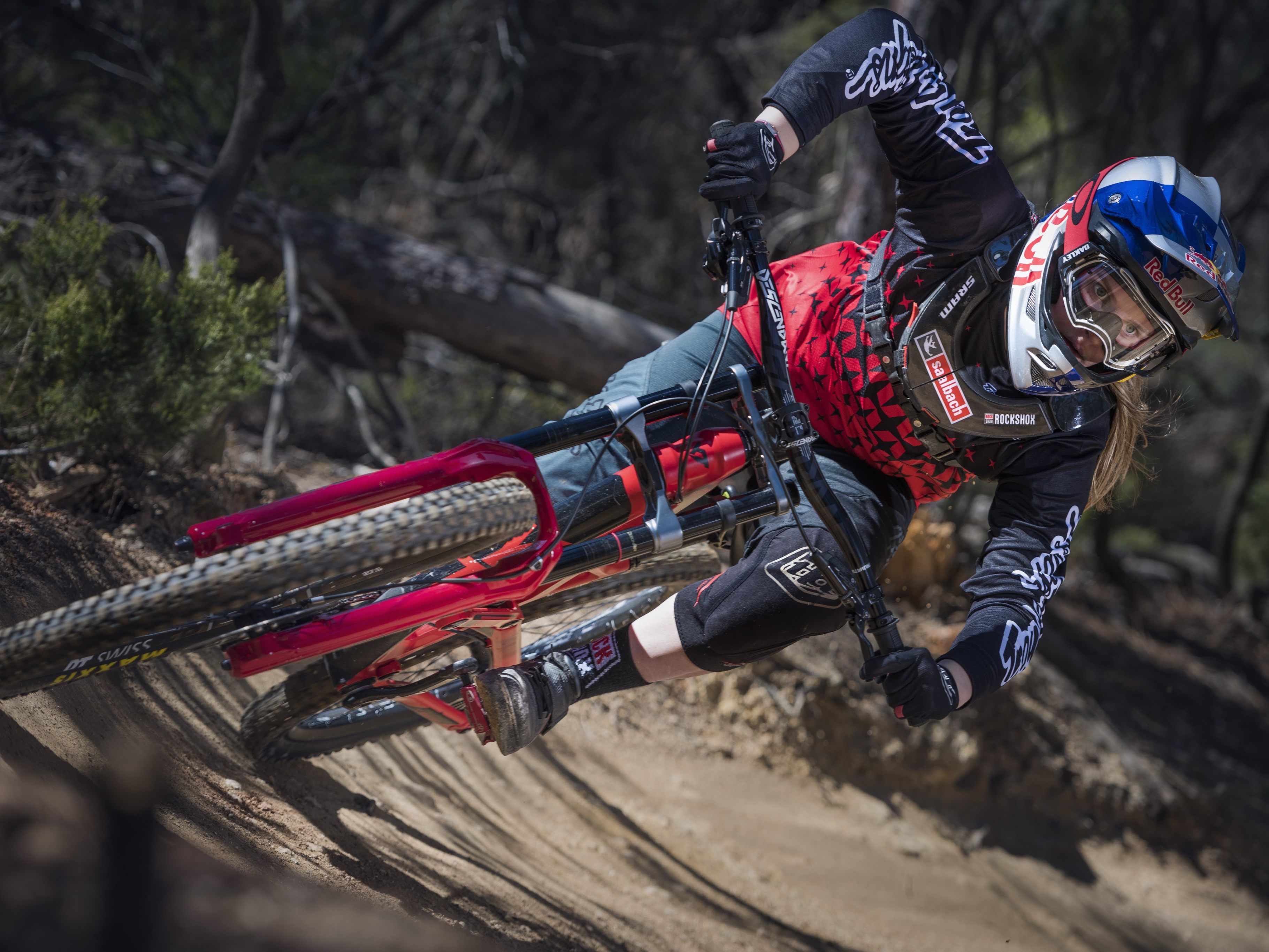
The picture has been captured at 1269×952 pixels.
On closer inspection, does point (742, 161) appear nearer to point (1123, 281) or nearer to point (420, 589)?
point (1123, 281)

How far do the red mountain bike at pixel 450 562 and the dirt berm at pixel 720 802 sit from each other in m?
0.31

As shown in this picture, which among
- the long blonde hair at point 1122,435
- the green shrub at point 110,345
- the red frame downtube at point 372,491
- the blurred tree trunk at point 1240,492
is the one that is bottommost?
the blurred tree trunk at point 1240,492

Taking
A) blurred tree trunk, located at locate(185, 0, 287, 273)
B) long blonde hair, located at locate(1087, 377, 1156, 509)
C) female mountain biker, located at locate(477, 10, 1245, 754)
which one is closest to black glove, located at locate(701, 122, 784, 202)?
female mountain biker, located at locate(477, 10, 1245, 754)

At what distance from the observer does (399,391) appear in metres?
6.43

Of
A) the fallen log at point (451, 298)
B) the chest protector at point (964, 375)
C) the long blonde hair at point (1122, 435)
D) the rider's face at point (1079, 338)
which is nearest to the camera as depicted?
the rider's face at point (1079, 338)

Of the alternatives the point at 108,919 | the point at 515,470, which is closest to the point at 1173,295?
the point at 515,470

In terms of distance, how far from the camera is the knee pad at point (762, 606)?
237cm

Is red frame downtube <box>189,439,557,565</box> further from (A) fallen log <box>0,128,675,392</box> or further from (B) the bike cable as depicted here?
(A) fallen log <box>0,128,675,392</box>

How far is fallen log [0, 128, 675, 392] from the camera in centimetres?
449

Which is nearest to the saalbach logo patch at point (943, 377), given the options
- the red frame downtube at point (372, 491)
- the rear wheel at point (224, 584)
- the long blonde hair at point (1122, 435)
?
the long blonde hair at point (1122, 435)

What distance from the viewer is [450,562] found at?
199 centimetres

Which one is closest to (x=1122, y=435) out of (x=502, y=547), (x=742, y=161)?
(x=742, y=161)

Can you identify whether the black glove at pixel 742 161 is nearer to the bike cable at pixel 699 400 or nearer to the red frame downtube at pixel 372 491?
the bike cable at pixel 699 400

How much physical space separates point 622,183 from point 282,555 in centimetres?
809
